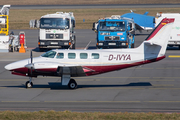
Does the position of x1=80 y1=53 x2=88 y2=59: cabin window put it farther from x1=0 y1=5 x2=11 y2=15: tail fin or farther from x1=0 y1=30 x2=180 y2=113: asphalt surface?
x1=0 y1=5 x2=11 y2=15: tail fin

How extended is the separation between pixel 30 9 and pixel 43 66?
6655cm

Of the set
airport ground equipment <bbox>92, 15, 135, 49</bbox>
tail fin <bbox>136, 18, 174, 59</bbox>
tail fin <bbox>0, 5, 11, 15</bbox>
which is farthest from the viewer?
tail fin <bbox>0, 5, 11, 15</bbox>

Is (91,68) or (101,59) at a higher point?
(101,59)

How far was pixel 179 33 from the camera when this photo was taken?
3738 cm

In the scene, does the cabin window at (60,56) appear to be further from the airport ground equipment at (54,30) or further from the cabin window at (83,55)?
the airport ground equipment at (54,30)

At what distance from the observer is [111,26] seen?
35.9 metres

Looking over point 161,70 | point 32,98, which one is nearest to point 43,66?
point 32,98

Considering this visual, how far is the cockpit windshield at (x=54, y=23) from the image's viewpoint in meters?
36.5

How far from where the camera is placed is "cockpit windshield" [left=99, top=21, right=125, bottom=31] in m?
35.8

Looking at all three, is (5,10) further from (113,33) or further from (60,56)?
(60,56)

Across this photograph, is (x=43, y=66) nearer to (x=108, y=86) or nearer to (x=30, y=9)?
(x=108, y=86)

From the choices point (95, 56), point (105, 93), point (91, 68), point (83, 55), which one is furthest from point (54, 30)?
point (105, 93)

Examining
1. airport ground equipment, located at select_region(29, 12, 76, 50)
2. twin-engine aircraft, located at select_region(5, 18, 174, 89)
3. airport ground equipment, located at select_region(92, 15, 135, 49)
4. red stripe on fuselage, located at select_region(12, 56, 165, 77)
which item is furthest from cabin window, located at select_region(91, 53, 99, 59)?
airport ground equipment, located at select_region(29, 12, 76, 50)

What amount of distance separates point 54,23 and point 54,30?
2.49ft
